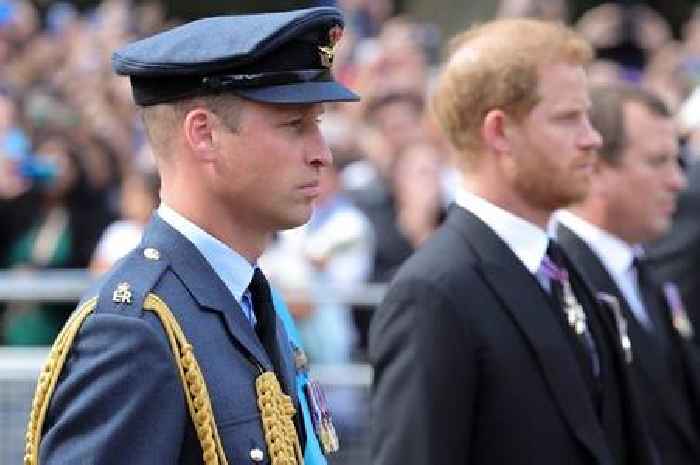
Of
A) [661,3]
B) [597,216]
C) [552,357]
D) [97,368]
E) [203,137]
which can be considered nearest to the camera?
[97,368]

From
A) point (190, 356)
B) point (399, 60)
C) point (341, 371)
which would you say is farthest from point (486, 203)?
point (399, 60)

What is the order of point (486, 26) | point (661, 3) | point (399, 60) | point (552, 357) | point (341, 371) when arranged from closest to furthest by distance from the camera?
point (552, 357)
point (486, 26)
point (341, 371)
point (399, 60)
point (661, 3)

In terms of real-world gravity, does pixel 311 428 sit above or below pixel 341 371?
above

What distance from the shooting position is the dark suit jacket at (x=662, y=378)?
5.75 metres

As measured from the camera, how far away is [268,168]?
3486 mm

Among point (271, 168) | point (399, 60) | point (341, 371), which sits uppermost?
point (271, 168)

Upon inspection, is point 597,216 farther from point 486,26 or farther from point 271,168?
point 271,168

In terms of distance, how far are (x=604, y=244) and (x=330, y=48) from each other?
103 inches

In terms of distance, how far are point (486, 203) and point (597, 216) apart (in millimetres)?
1347

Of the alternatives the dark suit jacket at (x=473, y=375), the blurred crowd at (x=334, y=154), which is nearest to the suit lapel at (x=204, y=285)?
the dark suit jacket at (x=473, y=375)

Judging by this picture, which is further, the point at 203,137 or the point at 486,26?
the point at 486,26

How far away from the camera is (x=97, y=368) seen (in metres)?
3.24

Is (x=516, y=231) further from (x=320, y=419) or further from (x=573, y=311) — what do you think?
(x=320, y=419)

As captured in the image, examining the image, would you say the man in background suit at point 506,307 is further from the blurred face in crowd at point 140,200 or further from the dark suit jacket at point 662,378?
the blurred face in crowd at point 140,200
